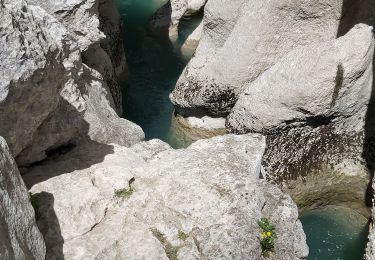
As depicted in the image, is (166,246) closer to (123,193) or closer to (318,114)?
→ (123,193)

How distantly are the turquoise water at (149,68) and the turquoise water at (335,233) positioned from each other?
432cm

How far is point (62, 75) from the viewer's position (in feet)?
19.2

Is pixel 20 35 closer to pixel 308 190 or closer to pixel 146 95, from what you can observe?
pixel 308 190

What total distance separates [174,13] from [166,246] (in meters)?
15.7

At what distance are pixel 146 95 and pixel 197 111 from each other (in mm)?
2935

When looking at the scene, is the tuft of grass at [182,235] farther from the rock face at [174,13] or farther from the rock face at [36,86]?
the rock face at [174,13]

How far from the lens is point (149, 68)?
16.9 metres

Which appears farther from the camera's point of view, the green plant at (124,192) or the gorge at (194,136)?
the green plant at (124,192)

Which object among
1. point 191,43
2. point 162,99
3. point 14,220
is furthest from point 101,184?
point 191,43

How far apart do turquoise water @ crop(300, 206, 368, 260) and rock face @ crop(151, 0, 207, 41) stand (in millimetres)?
11680

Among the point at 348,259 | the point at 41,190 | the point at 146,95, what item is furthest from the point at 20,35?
the point at 146,95

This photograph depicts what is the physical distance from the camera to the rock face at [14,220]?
3.73 meters

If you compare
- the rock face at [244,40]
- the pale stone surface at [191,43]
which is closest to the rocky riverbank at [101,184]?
the rock face at [244,40]

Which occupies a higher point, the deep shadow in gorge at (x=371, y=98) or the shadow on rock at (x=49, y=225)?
the deep shadow in gorge at (x=371, y=98)
